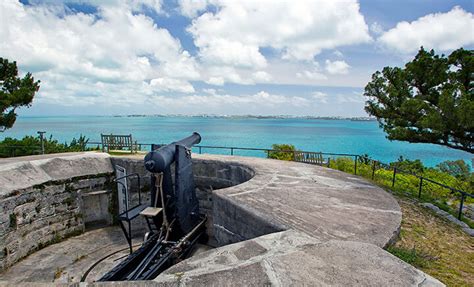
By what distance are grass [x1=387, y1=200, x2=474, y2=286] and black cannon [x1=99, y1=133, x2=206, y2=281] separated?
3989 millimetres

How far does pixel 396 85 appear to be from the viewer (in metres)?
8.21

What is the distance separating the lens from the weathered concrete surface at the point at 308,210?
12.3ft

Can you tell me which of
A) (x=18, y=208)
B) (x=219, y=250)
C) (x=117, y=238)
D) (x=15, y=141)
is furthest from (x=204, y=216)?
(x=15, y=141)

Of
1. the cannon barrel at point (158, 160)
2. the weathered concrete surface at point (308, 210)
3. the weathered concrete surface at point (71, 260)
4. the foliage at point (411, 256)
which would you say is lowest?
the weathered concrete surface at point (71, 260)

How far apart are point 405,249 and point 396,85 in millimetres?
5812

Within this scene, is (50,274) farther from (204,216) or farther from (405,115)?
(405,115)

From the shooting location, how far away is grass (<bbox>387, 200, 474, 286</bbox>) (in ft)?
11.0

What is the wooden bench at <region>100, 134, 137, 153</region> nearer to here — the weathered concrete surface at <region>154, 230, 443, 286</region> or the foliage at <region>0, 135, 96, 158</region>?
the foliage at <region>0, 135, 96, 158</region>

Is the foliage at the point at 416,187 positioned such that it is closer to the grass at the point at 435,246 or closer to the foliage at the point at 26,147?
the grass at the point at 435,246

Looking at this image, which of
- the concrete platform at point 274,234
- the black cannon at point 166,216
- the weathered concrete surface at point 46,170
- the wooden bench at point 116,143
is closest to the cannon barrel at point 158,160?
the black cannon at point 166,216

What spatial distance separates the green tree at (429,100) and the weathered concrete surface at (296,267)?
4730 millimetres

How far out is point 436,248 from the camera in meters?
4.04

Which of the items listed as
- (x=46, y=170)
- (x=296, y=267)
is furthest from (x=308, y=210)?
(x=46, y=170)

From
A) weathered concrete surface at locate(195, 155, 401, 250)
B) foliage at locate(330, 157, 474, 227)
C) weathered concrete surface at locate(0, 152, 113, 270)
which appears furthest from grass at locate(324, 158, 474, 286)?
weathered concrete surface at locate(0, 152, 113, 270)
